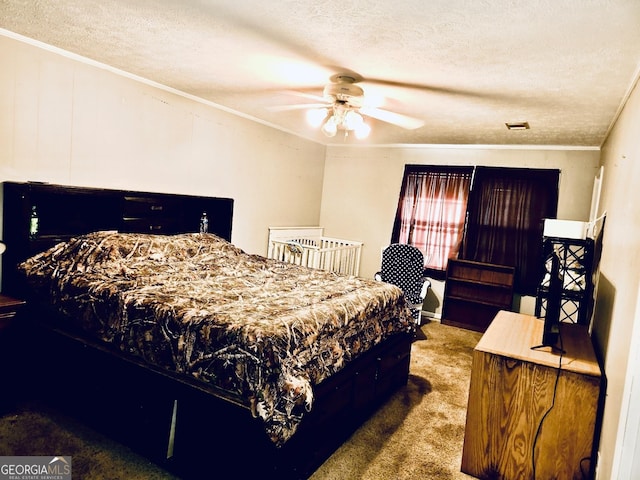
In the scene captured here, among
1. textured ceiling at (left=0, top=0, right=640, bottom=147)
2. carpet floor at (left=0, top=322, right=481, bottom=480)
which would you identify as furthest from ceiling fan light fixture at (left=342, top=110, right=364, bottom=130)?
carpet floor at (left=0, top=322, right=481, bottom=480)

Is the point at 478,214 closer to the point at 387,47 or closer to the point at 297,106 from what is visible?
the point at 297,106

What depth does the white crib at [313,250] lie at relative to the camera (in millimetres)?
5035

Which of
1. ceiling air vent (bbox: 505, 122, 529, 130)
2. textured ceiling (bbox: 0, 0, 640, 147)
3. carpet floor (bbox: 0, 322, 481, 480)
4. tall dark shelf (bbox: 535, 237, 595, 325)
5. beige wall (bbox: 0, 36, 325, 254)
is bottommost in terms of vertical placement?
carpet floor (bbox: 0, 322, 481, 480)

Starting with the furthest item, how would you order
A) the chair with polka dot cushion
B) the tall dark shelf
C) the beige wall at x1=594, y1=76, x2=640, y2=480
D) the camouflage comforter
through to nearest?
the chair with polka dot cushion → the tall dark shelf → the camouflage comforter → the beige wall at x1=594, y1=76, x2=640, y2=480

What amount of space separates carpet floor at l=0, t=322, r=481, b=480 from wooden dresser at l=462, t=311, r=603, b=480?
23 cm

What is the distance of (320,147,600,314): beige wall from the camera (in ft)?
15.8

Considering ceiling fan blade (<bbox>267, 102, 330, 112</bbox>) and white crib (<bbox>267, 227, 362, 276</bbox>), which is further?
white crib (<bbox>267, 227, 362, 276</bbox>)

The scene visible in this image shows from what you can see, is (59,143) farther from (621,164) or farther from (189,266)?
(621,164)

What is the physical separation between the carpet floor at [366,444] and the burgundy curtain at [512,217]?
2501 millimetres

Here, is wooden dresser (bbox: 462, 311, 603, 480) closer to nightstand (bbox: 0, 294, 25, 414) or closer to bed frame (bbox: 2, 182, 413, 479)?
bed frame (bbox: 2, 182, 413, 479)

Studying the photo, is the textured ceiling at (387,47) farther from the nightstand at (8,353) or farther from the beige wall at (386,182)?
the nightstand at (8,353)

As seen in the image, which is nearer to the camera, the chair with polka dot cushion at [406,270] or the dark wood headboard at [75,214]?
the dark wood headboard at [75,214]

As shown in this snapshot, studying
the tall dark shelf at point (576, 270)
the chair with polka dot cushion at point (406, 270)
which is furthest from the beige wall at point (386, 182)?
the tall dark shelf at point (576, 270)

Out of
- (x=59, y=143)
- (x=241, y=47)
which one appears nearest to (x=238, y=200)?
(x=59, y=143)
